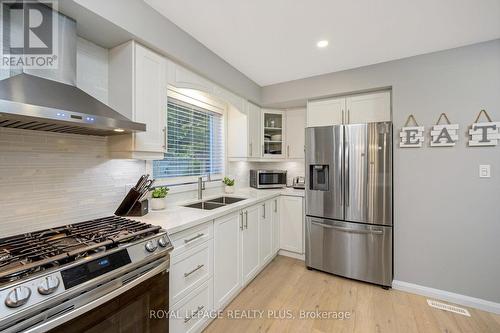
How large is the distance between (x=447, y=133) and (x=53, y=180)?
330 centimetres

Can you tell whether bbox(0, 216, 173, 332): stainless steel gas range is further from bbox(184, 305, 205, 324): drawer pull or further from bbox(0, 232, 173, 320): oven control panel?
bbox(184, 305, 205, 324): drawer pull

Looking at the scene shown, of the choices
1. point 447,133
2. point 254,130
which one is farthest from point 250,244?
point 447,133

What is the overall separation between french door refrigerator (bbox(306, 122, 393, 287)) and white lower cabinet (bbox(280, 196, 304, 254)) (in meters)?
0.23

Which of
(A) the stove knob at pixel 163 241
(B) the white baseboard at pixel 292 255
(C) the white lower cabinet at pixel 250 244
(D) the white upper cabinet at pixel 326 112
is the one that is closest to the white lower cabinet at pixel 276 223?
(B) the white baseboard at pixel 292 255

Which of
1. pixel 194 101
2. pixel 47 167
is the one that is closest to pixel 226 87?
pixel 194 101

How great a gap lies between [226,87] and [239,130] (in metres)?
0.72

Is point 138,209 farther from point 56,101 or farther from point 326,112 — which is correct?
point 326,112

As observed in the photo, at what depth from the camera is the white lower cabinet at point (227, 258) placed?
6.13ft

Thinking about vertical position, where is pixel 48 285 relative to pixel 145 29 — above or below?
below

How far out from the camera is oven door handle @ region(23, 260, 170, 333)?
785 millimetres

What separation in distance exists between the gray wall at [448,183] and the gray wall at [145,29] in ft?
6.13

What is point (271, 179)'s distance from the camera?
3445 mm

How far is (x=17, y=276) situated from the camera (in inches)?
30.8

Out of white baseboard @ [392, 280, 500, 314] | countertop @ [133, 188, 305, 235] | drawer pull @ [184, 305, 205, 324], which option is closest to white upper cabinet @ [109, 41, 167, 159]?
countertop @ [133, 188, 305, 235]
